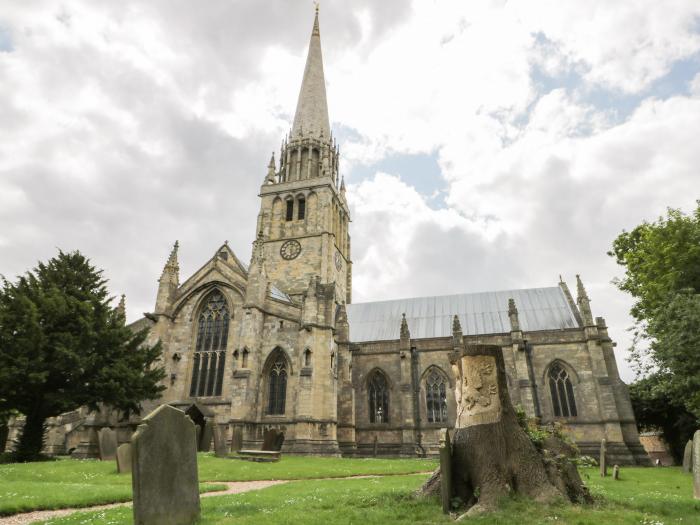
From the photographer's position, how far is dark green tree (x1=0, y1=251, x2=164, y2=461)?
19.4m

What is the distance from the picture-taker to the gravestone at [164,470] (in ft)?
19.8

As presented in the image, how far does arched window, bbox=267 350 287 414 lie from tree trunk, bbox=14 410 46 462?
35.8 ft

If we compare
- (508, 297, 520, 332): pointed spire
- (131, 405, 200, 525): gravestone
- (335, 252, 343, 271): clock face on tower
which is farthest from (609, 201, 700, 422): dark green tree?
(335, 252, 343, 271): clock face on tower

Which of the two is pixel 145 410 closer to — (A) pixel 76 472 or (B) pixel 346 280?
(A) pixel 76 472

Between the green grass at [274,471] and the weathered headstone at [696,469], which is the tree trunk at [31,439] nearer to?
the green grass at [274,471]

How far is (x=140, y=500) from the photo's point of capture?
5973 mm

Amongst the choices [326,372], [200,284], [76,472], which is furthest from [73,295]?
[326,372]

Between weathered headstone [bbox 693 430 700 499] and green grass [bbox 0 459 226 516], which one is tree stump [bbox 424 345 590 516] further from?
green grass [bbox 0 459 226 516]

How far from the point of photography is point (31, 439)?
19.8 m

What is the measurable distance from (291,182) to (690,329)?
2985cm

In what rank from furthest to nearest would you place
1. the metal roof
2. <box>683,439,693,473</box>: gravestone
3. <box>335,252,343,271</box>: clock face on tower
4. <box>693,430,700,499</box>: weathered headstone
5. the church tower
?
<box>335,252,343,271</box>: clock face on tower < the church tower < the metal roof < <box>683,439,693,473</box>: gravestone < <box>693,430,700,499</box>: weathered headstone

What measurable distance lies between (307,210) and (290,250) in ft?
12.2

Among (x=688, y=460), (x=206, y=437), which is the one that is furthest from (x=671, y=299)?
(x=206, y=437)

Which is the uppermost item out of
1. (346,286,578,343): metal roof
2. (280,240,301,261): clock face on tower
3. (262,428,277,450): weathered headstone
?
(280,240,301,261): clock face on tower
